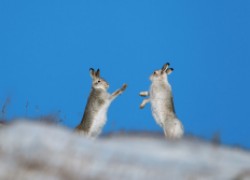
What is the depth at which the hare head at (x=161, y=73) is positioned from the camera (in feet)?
36.1

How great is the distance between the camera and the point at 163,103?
10219 millimetres

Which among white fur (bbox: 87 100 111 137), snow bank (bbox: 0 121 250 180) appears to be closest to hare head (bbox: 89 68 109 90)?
white fur (bbox: 87 100 111 137)

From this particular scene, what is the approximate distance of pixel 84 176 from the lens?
4.53 metres

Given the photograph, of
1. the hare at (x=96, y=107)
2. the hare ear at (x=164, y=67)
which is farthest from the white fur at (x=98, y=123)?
the hare ear at (x=164, y=67)

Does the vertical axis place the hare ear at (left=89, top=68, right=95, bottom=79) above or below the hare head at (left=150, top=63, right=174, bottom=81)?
below

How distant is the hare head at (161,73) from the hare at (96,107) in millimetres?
1073

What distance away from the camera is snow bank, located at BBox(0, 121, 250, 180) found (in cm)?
458

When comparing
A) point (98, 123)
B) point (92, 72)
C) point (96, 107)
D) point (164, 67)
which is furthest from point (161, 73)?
point (98, 123)

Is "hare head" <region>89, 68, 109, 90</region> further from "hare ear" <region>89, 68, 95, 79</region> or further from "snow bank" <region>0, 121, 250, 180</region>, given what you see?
"snow bank" <region>0, 121, 250, 180</region>

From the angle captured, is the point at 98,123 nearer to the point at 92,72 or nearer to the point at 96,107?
the point at 96,107

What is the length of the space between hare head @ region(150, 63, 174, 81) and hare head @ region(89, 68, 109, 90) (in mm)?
1166

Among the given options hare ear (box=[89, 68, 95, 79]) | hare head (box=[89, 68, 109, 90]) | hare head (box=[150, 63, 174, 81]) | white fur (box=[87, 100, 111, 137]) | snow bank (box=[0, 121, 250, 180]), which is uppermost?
hare head (box=[150, 63, 174, 81])

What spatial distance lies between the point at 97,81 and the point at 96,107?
38.6 inches

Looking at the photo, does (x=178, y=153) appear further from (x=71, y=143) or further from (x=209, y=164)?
(x=71, y=143)
